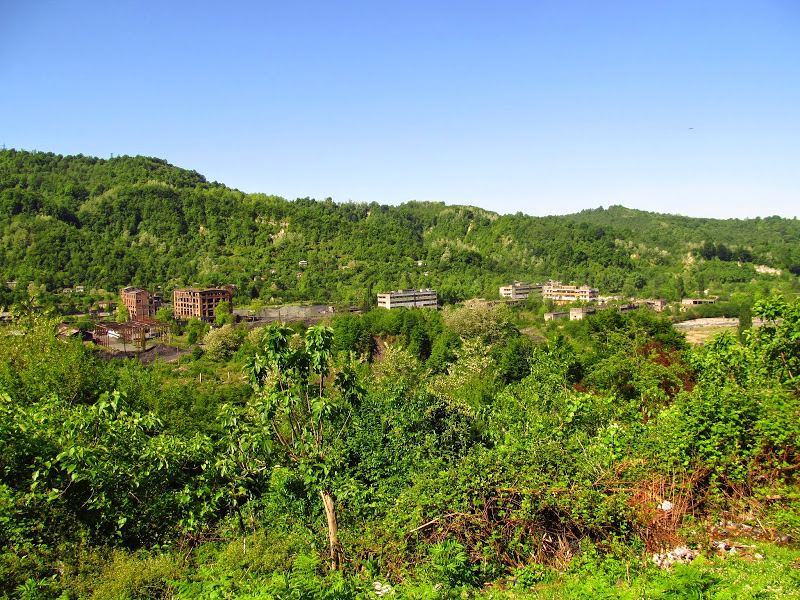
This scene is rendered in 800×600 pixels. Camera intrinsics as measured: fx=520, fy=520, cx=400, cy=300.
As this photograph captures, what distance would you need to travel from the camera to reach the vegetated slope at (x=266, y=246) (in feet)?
245

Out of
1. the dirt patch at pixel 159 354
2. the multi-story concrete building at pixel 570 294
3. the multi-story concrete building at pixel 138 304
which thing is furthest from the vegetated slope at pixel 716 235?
the dirt patch at pixel 159 354

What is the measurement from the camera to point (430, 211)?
150 m

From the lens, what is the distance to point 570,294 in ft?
247

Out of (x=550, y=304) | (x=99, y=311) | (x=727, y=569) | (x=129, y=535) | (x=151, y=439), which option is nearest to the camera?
(x=727, y=569)

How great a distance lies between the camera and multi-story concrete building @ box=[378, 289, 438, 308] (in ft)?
218

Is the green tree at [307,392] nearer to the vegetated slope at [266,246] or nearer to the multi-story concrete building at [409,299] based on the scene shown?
the multi-story concrete building at [409,299]

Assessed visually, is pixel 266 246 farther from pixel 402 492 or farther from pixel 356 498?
pixel 402 492

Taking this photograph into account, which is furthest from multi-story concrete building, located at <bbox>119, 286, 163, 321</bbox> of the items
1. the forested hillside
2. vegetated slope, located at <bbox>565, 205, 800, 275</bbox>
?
vegetated slope, located at <bbox>565, 205, 800, 275</bbox>

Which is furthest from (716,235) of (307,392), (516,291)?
(307,392)

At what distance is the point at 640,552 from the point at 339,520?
3.38 meters

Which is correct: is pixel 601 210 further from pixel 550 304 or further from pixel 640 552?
pixel 640 552

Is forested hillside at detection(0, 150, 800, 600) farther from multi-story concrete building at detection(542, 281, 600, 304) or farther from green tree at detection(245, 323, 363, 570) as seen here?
multi-story concrete building at detection(542, 281, 600, 304)

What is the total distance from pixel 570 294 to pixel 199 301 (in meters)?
50.1

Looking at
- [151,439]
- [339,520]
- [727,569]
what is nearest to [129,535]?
[151,439]
